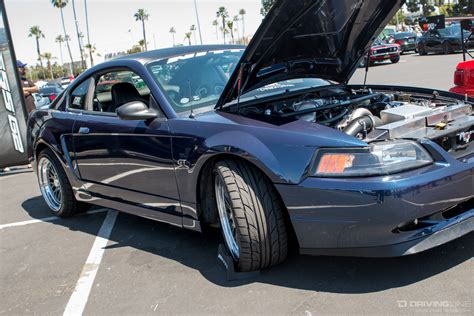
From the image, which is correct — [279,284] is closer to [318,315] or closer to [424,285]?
[318,315]

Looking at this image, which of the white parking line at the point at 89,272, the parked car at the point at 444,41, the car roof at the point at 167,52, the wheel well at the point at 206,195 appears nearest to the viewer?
the white parking line at the point at 89,272

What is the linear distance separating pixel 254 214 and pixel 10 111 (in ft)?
19.8

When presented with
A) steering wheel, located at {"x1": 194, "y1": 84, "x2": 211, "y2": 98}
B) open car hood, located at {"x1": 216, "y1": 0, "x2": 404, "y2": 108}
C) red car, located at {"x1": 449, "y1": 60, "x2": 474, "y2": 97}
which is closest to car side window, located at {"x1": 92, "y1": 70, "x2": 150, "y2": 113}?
steering wheel, located at {"x1": 194, "y1": 84, "x2": 211, "y2": 98}

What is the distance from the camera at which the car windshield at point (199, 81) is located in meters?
3.74

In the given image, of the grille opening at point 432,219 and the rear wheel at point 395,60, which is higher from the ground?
the grille opening at point 432,219

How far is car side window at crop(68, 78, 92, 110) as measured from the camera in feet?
15.5

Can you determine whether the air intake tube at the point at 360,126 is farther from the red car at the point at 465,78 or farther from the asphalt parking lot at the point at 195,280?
the red car at the point at 465,78

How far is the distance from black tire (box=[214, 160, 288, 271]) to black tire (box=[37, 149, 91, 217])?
2499mm

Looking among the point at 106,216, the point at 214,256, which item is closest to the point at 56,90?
the point at 106,216

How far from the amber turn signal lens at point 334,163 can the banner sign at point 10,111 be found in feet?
20.7

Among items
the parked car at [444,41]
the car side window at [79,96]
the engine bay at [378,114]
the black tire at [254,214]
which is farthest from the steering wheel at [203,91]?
the parked car at [444,41]

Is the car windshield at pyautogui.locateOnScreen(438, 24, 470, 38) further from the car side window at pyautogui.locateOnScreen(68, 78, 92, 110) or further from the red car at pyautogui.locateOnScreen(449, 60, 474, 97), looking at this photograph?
the car side window at pyautogui.locateOnScreen(68, 78, 92, 110)

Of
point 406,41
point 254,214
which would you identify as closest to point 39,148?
point 254,214

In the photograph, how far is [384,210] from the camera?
259 centimetres
